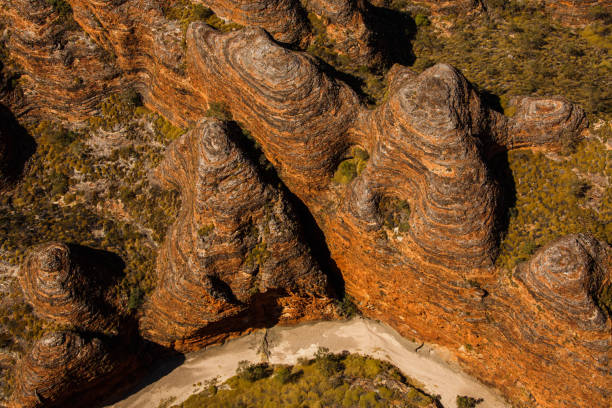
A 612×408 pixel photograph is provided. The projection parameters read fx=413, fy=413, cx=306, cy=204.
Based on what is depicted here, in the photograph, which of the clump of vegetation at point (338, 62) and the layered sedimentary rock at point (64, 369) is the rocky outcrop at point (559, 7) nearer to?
the clump of vegetation at point (338, 62)

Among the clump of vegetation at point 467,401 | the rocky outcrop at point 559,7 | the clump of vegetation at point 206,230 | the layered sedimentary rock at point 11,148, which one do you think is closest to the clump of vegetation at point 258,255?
the clump of vegetation at point 206,230

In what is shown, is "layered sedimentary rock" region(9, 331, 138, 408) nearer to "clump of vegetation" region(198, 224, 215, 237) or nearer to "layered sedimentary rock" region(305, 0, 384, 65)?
"clump of vegetation" region(198, 224, 215, 237)

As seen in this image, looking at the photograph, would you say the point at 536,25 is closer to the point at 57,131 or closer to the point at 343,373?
the point at 343,373

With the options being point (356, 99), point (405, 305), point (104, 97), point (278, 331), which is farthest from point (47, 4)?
point (405, 305)

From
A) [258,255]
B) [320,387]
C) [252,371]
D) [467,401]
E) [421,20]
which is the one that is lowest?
[467,401]

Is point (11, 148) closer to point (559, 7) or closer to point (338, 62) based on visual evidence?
point (338, 62)

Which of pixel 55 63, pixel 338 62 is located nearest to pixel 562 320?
pixel 338 62

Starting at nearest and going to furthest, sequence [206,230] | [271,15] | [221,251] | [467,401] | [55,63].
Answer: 1. [206,230]
2. [221,251]
3. [467,401]
4. [271,15]
5. [55,63]
